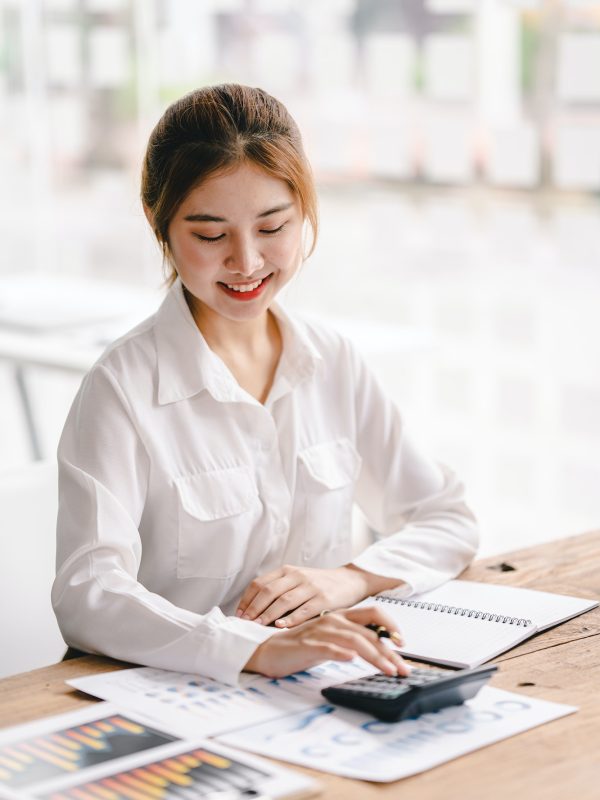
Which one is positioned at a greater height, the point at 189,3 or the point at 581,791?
the point at 189,3

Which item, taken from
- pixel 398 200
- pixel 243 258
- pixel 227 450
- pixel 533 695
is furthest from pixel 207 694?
pixel 398 200

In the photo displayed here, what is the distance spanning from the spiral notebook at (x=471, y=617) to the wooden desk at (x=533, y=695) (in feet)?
0.07

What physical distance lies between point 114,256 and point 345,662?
4.78m

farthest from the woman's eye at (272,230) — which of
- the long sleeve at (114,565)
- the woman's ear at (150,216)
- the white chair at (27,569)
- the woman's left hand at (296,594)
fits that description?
the white chair at (27,569)

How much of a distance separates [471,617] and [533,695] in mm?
249

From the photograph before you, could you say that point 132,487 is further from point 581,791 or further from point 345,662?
point 581,791

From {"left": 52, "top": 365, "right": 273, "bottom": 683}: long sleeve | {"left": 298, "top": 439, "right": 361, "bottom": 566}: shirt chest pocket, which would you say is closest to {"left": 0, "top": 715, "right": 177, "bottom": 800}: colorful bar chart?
{"left": 52, "top": 365, "right": 273, "bottom": 683}: long sleeve

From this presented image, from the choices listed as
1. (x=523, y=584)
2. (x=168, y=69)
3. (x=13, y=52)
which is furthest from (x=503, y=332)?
(x=523, y=584)

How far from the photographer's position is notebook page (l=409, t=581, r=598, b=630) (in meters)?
1.61

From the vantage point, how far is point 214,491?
169 cm

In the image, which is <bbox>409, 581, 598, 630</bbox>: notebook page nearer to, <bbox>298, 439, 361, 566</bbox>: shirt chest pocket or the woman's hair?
<bbox>298, 439, 361, 566</bbox>: shirt chest pocket

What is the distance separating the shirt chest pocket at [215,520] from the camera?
1674 millimetres

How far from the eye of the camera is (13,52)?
5848mm

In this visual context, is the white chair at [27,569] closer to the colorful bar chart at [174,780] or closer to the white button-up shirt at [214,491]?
the white button-up shirt at [214,491]
